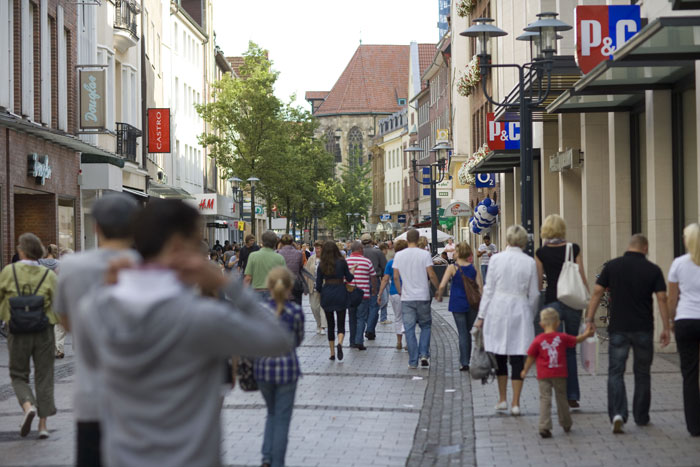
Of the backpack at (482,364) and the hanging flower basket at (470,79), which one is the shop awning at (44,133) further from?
the hanging flower basket at (470,79)

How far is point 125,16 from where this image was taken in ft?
119

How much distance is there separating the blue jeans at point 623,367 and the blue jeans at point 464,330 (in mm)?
5027

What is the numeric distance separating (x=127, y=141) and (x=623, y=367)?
2904 cm

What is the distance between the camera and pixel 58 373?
49.3ft

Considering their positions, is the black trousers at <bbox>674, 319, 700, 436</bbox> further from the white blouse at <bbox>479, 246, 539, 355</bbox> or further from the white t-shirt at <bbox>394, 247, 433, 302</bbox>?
the white t-shirt at <bbox>394, 247, 433, 302</bbox>

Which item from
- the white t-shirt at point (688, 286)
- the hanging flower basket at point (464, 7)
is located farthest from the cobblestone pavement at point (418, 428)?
the hanging flower basket at point (464, 7)

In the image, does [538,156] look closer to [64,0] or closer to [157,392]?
[64,0]

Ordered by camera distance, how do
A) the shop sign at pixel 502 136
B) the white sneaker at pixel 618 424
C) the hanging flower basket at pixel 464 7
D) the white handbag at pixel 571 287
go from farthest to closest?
the hanging flower basket at pixel 464 7
the shop sign at pixel 502 136
the white handbag at pixel 571 287
the white sneaker at pixel 618 424

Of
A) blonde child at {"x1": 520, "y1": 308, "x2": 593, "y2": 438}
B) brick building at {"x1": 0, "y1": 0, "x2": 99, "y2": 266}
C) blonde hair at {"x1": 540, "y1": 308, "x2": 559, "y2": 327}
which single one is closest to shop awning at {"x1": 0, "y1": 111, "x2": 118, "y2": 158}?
brick building at {"x1": 0, "y1": 0, "x2": 99, "y2": 266}

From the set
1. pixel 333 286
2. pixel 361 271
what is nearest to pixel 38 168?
pixel 361 271

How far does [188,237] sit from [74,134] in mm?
26467

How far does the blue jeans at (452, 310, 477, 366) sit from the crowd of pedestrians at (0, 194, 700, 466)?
4 centimetres

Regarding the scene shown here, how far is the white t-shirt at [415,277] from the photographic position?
1520 centimetres

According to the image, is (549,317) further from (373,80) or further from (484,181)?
(373,80)
